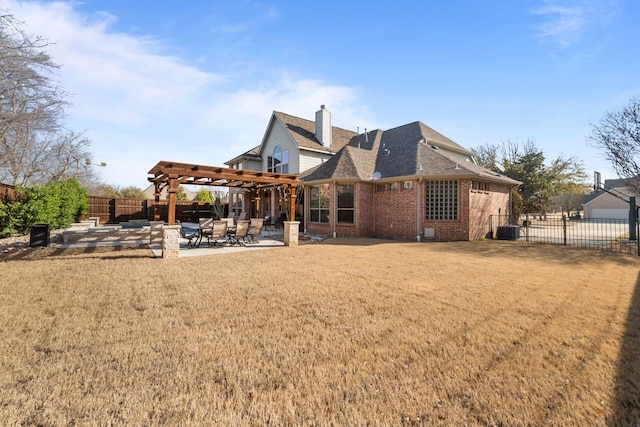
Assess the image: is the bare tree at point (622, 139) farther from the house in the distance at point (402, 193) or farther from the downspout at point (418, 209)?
the downspout at point (418, 209)

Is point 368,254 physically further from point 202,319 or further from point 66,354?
point 66,354

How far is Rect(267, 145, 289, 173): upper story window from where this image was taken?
70.1ft

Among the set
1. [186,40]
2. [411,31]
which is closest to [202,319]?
[186,40]

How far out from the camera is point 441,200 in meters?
14.5

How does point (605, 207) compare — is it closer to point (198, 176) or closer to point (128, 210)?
point (198, 176)

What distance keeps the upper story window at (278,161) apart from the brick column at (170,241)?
12.7 meters

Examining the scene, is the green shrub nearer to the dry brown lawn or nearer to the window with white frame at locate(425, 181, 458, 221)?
the dry brown lawn

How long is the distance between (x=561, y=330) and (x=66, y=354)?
632cm

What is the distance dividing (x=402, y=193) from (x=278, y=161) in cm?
1104

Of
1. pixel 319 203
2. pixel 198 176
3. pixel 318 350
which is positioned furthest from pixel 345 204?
pixel 318 350

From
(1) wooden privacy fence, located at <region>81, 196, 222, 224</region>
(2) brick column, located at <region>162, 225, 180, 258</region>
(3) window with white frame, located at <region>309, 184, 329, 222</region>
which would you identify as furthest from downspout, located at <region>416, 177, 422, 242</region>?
(1) wooden privacy fence, located at <region>81, 196, 222, 224</region>

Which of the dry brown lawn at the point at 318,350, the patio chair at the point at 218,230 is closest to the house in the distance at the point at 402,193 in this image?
the patio chair at the point at 218,230

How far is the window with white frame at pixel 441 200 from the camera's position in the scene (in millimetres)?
14375

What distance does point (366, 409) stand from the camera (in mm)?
2330
